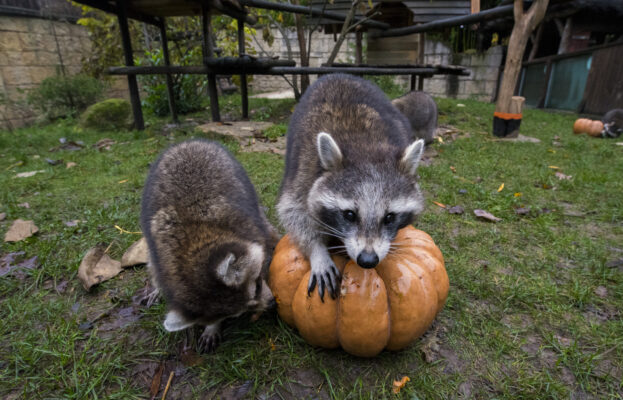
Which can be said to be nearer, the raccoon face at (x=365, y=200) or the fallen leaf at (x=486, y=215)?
the raccoon face at (x=365, y=200)

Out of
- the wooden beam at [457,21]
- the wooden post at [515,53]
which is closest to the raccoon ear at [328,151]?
the wooden post at [515,53]

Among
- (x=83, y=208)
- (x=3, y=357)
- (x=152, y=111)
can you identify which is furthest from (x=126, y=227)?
(x=152, y=111)

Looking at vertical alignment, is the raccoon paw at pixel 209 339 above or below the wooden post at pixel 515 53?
below

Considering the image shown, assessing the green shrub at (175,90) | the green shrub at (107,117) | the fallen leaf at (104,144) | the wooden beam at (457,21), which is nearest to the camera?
the fallen leaf at (104,144)

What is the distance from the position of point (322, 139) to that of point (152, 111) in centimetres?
1018

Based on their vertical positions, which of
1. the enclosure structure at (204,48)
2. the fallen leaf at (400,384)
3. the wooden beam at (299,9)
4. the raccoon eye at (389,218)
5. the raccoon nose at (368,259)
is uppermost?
the wooden beam at (299,9)

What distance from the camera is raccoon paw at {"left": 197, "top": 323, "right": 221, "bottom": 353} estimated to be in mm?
2122

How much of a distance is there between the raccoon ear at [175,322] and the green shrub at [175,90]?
30.7 ft

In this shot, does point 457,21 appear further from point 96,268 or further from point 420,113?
point 96,268

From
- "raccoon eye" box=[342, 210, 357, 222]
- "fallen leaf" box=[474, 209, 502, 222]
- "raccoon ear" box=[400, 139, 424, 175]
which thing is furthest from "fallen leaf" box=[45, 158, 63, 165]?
"fallen leaf" box=[474, 209, 502, 222]

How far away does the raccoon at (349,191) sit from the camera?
1.88 meters

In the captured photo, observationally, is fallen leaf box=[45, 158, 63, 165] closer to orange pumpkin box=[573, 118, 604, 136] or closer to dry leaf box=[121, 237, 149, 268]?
dry leaf box=[121, 237, 149, 268]

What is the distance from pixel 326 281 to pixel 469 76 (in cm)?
1626

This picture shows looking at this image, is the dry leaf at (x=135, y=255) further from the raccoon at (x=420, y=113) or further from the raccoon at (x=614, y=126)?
the raccoon at (x=614, y=126)
